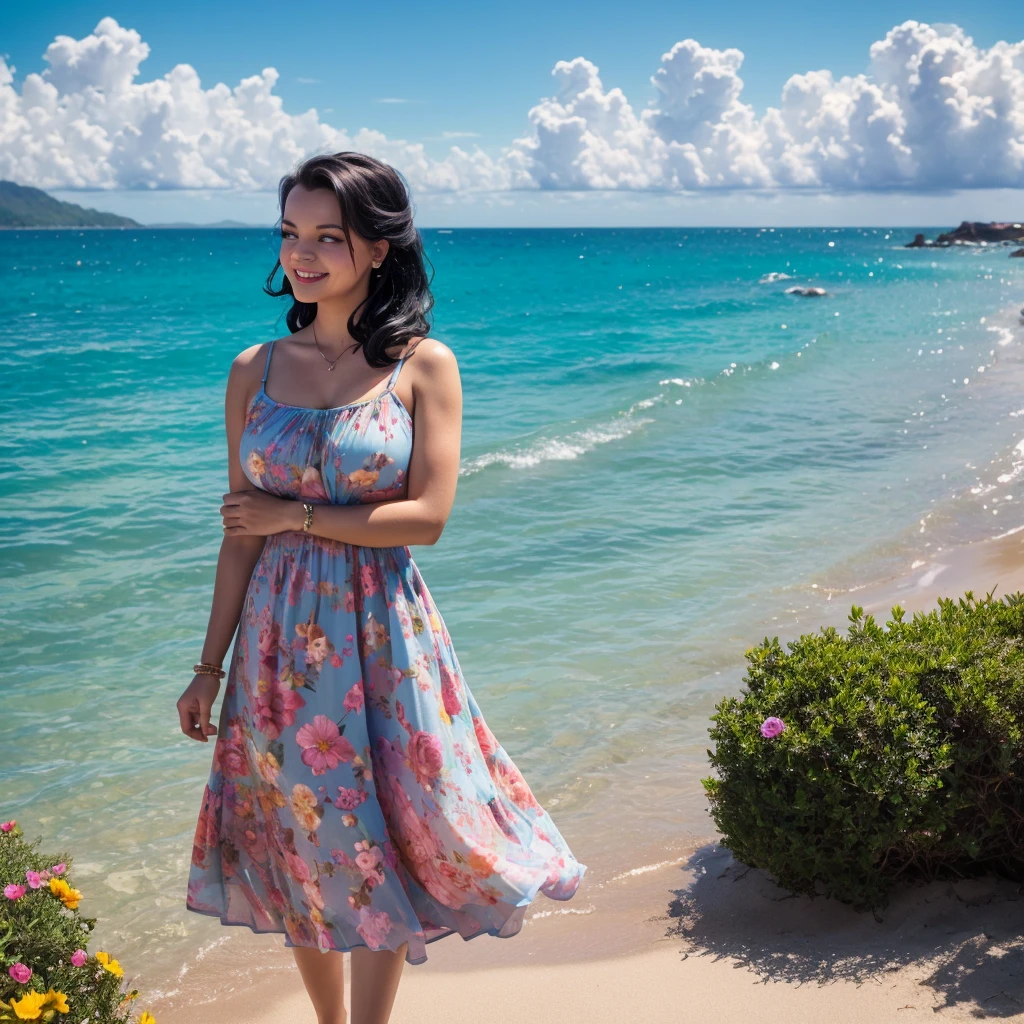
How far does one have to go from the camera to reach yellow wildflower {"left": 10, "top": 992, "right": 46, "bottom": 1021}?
2.43m

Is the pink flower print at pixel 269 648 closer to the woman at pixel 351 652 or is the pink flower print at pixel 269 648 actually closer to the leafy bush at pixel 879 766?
the woman at pixel 351 652

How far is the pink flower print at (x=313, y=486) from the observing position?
8.80ft

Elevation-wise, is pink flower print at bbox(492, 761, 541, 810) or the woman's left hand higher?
the woman's left hand

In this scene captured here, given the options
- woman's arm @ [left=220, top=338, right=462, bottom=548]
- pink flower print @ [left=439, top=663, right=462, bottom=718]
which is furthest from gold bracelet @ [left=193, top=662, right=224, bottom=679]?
pink flower print @ [left=439, top=663, right=462, bottom=718]

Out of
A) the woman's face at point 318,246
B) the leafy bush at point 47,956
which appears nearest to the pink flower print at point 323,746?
the leafy bush at point 47,956

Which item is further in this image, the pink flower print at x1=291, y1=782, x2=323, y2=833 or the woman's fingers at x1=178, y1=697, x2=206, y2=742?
the woman's fingers at x1=178, y1=697, x2=206, y2=742

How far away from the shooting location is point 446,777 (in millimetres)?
2666

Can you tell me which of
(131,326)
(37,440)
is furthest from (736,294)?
(37,440)

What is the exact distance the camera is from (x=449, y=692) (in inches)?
109

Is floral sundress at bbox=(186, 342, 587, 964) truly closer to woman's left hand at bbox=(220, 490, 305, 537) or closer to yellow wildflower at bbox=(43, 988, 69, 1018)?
woman's left hand at bbox=(220, 490, 305, 537)

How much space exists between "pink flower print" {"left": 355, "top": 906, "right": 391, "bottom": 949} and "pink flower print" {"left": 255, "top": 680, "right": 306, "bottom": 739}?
0.50 metres

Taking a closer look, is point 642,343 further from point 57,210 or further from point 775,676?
point 57,210

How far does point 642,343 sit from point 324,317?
2716 cm

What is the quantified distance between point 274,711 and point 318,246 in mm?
1185
